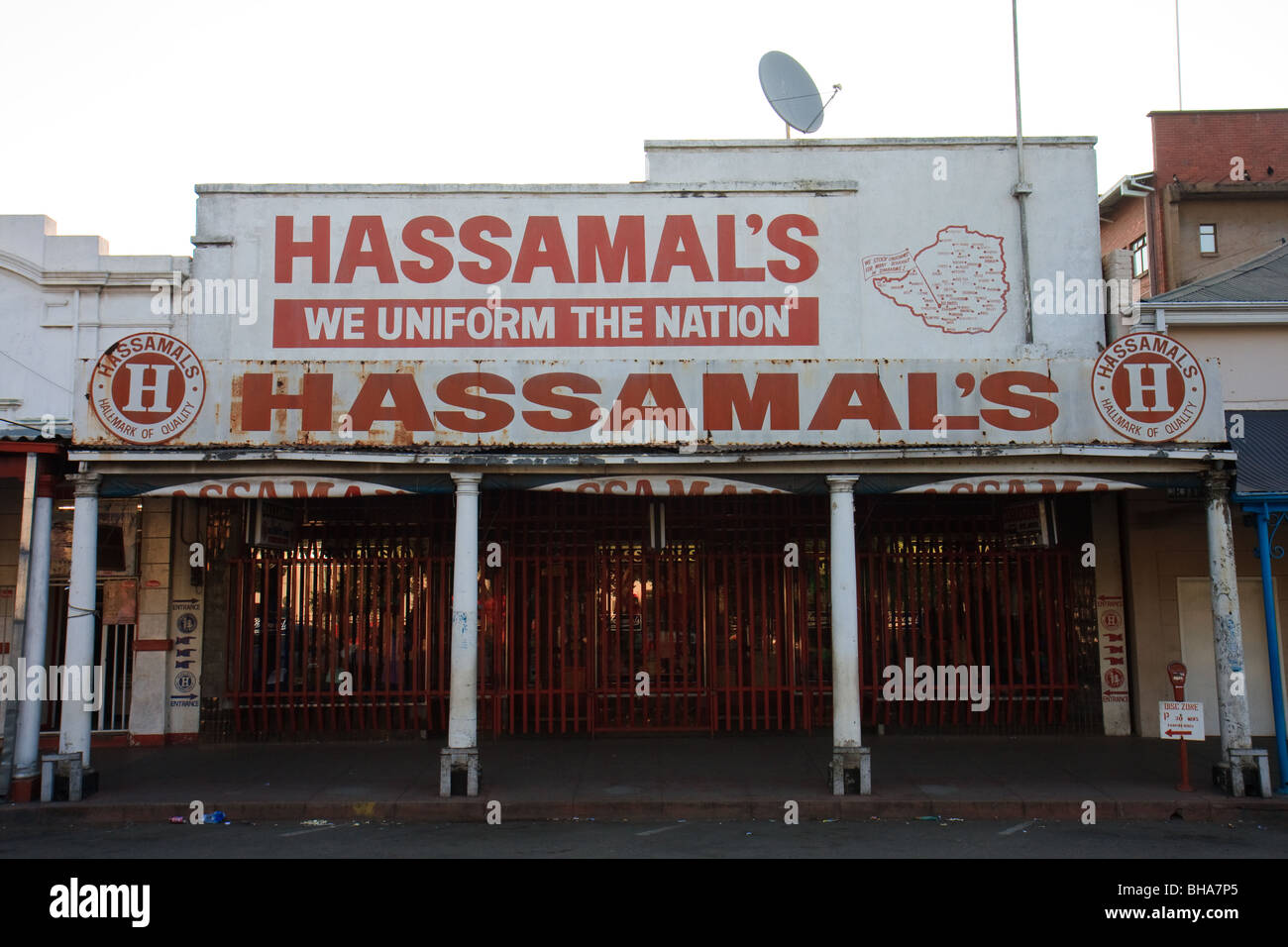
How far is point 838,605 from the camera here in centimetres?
1013

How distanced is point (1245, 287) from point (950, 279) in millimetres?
4097

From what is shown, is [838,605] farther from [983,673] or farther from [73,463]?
[73,463]

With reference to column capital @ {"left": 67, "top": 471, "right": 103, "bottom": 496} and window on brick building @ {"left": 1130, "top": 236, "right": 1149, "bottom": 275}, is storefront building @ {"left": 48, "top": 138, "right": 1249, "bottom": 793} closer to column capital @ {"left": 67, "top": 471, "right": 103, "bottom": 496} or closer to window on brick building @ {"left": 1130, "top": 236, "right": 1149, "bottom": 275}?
column capital @ {"left": 67, "top": 471, "right": 103, "bottom": 496}

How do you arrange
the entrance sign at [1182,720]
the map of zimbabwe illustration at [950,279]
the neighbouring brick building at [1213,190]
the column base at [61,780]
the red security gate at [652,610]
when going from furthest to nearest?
the neighbouring brick building at [1213,190] < the red security gate at [652,610] < the map of zimbabwe illustration at [950,279] < the entrance sign at [1182,720] < the column base at [61,780]

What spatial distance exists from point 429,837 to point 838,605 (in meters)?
4.40

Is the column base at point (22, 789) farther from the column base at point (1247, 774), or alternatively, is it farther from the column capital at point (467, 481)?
the column base at point (1247, 774)

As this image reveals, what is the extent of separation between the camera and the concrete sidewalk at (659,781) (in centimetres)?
934

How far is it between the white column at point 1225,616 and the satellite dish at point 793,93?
710 centimetres

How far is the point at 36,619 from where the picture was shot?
10.1m

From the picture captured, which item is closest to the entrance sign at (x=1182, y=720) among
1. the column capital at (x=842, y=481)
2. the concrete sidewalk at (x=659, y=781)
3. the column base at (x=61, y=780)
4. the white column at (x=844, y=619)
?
the concrete sidewalk at (x=659, y=781)

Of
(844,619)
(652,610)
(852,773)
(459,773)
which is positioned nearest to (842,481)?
(844,619)
